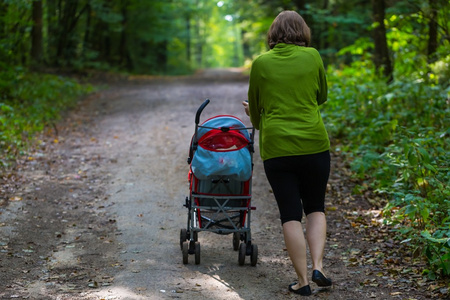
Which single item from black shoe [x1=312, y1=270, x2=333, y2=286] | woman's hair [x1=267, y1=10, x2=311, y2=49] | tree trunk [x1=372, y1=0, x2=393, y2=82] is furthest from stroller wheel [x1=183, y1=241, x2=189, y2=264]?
tree trunk [x1=372, y1=0, x2=393, y2=82]

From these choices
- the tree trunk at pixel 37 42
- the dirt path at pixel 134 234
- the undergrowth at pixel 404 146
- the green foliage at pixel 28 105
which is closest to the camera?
the dirt path at pixel 134 234

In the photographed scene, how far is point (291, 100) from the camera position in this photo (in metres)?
4.28

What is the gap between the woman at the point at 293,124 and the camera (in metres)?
4.26

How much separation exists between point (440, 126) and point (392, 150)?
5.04 feet

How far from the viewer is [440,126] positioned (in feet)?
28.3

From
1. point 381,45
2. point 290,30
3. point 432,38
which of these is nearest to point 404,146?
point 290,30

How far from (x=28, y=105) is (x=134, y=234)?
8.59m

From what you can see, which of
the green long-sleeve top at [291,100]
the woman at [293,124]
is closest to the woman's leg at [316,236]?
the woman at [293,124]

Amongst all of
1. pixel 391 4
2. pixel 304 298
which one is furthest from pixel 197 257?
pixel 391 4

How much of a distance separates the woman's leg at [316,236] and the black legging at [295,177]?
18cm

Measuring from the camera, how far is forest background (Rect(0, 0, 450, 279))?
615 centimetres

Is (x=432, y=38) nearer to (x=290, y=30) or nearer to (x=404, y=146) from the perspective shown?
(x=404, y=146)

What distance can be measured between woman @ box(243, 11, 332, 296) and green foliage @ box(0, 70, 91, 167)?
6092 millimetres

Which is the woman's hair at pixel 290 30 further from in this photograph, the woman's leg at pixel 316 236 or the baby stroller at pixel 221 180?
A: the woman's leg at pixel 316 236
